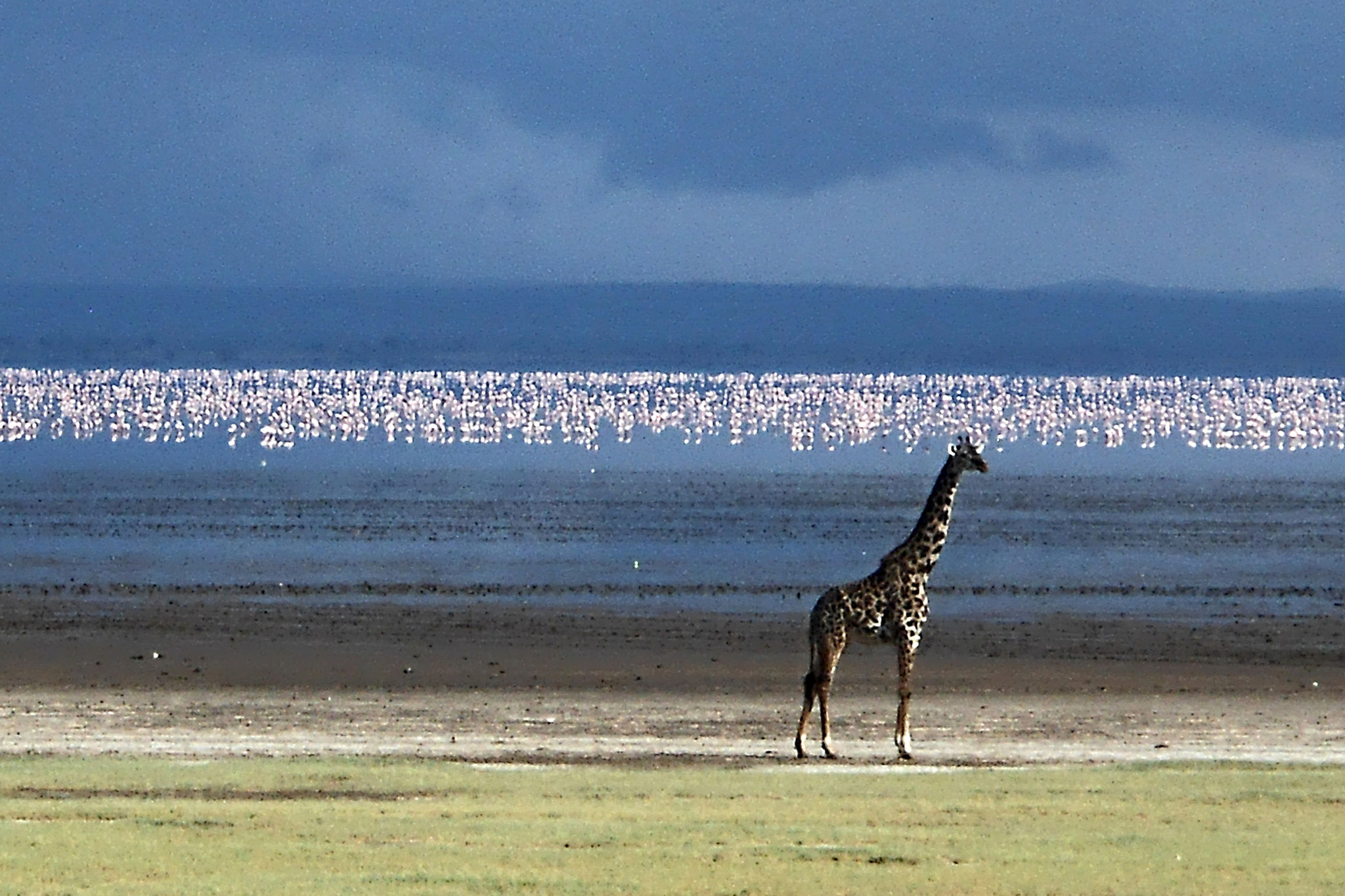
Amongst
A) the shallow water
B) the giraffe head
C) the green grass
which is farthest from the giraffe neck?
the shallow water

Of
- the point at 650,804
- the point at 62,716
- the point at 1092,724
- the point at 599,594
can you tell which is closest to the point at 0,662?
the point at 62,716

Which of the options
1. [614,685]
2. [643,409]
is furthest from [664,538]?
[643,409]

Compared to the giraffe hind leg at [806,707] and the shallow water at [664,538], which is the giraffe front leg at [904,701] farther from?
the shallow water at [664,538]

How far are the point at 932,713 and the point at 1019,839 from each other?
26.9ft

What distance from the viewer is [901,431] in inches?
2707

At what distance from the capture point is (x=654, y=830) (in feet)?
40.0

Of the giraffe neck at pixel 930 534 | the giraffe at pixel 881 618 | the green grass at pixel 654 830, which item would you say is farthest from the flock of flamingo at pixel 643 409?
the green grass at pixel 654 830

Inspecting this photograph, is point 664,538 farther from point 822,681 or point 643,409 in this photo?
point 643,409

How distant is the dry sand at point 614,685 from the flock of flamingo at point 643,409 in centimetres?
2001

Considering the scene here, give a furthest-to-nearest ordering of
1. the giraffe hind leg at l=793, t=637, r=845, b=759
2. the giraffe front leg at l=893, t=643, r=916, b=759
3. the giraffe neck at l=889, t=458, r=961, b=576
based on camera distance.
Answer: the giraffe neck at l=889, t=458, r=961, b=576
the giraffe hind leg at l=793, t=637, r=845, b=759
the giraffe front leg at l=893, t=643, r=916, b=759

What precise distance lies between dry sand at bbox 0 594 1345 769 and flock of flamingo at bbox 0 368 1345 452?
65.7 ft

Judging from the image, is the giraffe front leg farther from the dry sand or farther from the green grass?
the green grass

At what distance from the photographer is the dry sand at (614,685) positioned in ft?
58.3

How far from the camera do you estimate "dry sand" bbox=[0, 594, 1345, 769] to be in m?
17.8
